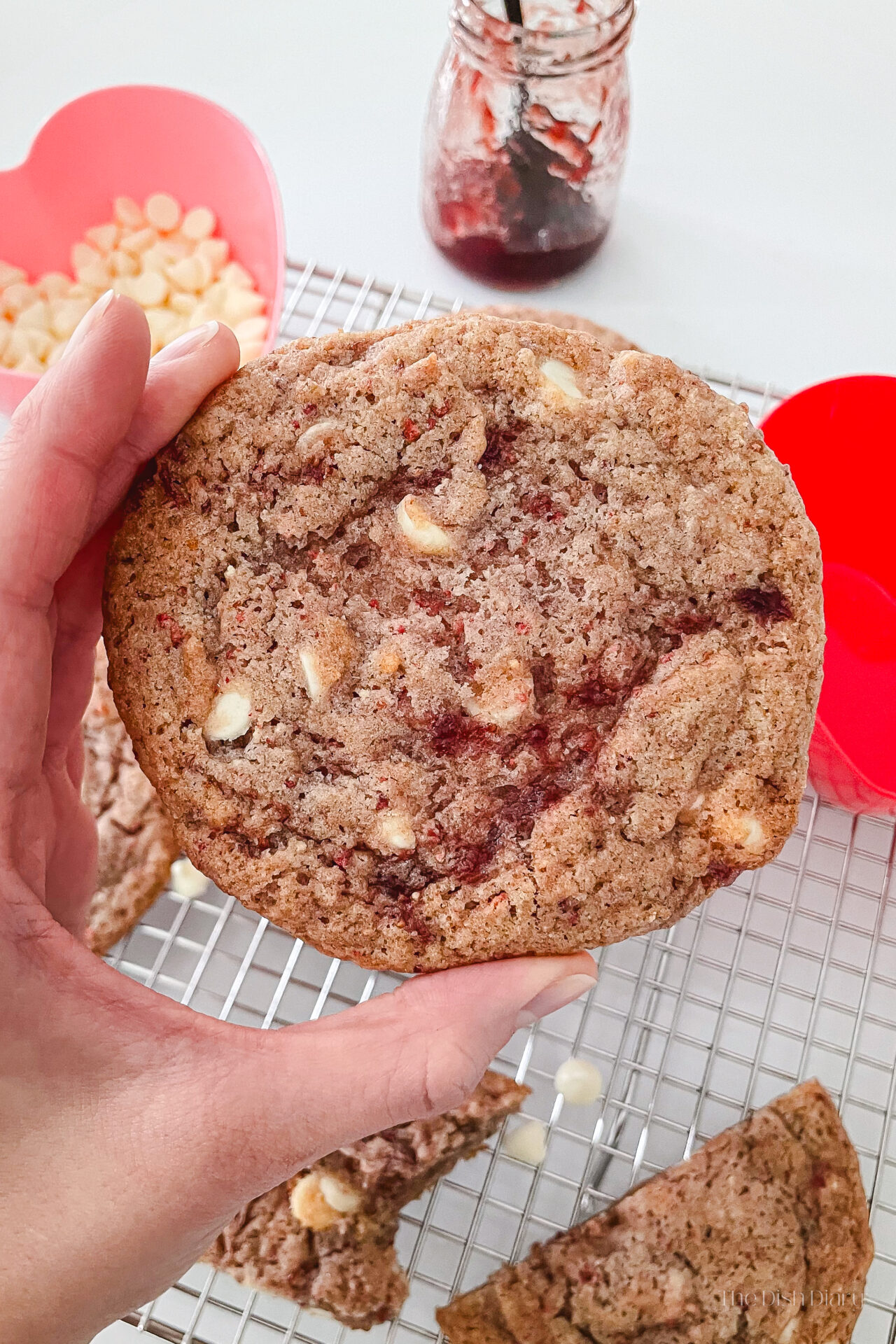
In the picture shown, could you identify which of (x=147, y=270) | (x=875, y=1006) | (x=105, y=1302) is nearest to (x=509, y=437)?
(x=105, y=1302)

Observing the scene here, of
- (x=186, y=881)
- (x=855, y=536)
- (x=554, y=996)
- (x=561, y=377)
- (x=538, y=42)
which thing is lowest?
(x=186, y=881)

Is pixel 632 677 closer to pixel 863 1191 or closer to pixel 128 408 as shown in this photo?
pixel 128 408

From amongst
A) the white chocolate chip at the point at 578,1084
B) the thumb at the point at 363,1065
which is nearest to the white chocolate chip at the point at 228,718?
the thumb at the point at 363,1065

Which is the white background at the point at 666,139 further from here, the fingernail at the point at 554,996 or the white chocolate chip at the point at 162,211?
the fingernail at the point at 554,996

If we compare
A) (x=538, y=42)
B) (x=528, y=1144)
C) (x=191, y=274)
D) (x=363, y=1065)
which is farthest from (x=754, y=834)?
(x=191, y=274)

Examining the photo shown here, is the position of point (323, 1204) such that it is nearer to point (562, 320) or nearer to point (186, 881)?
point (186, 881)
